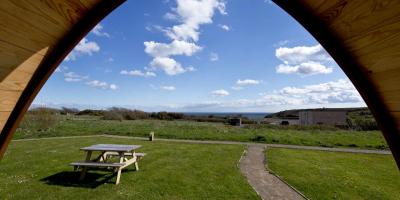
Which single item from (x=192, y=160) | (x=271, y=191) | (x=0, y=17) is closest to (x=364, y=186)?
(x=271, y=191)

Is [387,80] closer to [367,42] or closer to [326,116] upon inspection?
[367,42]

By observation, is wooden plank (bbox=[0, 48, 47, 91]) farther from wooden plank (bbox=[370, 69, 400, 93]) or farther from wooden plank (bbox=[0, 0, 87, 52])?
wooden plank (bbox=[370, 69, 400, 93])

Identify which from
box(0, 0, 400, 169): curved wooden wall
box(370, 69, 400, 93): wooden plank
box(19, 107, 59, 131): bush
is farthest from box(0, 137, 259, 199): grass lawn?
box(19, 107, 59, 131): bush

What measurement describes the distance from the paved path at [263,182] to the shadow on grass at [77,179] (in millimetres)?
4699

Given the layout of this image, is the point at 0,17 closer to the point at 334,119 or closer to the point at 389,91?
the point at 389,91

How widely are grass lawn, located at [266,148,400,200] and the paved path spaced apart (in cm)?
38

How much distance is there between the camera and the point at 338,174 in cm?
960

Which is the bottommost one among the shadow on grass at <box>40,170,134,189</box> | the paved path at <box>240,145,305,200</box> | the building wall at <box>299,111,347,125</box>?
the shadow on grass at <box>40,170,134,189</box>

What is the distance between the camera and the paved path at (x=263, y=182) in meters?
7.15

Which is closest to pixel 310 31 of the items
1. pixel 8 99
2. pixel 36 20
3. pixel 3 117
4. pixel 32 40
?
pixel 36 20

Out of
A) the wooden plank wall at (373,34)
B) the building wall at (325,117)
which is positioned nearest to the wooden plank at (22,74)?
the wooden plank wall at (373,34)

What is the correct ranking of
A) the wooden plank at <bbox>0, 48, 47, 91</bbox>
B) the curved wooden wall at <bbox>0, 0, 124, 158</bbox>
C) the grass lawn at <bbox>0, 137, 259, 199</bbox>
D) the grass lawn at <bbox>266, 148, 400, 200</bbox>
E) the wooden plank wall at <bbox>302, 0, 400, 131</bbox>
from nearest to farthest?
the wooden plank wall at <bbox>302, 0, 400, 131</bbox> → the curved wooden wall at <bbox>0, 0, 124, 158</bbox> → the wooden plank at <bbox>0, 48, 47, 91</bbox> → the grass lawn at <bbox>0, 137, 259, 199</bbox> → the grass lawn at <bbox>266, 148, 400, 200</bbox>

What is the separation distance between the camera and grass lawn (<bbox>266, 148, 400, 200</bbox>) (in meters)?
7.56

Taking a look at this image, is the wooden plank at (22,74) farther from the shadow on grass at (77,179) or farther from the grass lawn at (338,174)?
the grass lawn at (338,174)
